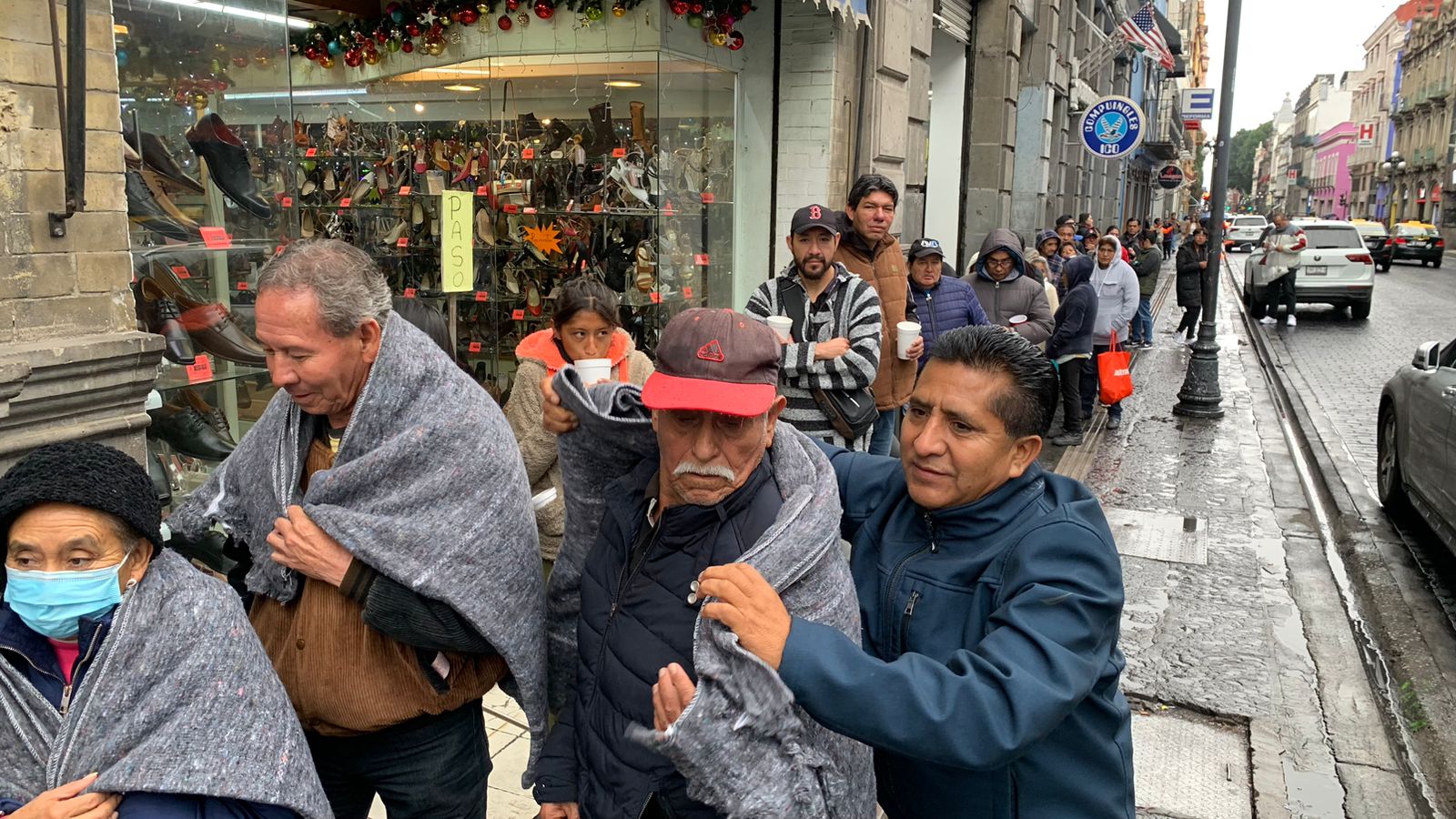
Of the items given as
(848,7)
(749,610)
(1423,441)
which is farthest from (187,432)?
(1423,441)

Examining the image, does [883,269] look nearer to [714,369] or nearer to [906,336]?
[906,336]

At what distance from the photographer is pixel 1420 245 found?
40719 millimetres

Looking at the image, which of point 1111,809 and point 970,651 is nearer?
point 970,651

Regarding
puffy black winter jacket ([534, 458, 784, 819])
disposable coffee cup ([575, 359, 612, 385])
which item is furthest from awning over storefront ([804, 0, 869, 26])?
puffy black winter jacket ([534, 458, 784, 819])

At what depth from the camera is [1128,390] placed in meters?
9.77

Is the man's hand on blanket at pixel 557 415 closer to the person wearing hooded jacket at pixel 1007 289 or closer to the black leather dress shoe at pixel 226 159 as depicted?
the black leather dress shoe at pixel 226 159

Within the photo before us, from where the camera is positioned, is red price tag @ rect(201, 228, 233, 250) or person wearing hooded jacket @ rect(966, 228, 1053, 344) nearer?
red price tag @ rect(201, 228, 233, 250)

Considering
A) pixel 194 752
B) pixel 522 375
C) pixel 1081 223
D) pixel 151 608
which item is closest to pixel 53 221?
pixel 522 375

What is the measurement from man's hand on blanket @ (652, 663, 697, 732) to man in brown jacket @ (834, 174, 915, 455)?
12.5 feet

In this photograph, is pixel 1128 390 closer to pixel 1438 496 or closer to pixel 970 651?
Answer: pixel 1438 496

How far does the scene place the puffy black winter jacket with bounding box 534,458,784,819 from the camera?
195 cm

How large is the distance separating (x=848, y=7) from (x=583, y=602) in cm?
680

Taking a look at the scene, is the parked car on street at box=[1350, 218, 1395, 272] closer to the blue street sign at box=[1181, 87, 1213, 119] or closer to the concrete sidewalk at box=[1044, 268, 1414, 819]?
the blue street sign at box=[1181, 87, 1213, 119]

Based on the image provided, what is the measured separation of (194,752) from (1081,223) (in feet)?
63.7
